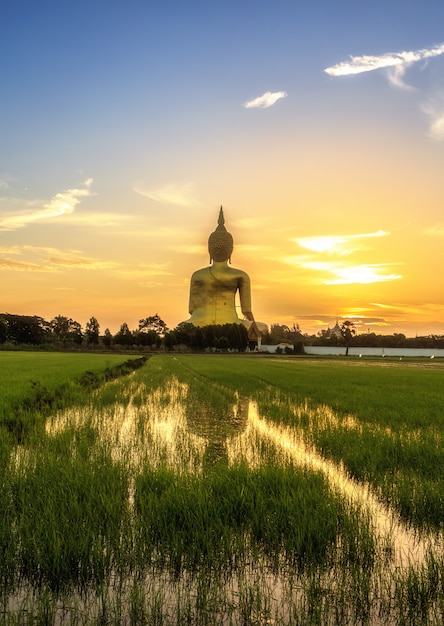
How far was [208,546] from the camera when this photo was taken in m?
3.72

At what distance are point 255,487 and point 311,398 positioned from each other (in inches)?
427

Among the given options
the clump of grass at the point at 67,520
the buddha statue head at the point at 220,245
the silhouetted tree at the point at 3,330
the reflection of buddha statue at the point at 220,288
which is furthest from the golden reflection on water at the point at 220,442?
the buddha statue head at the point at 220,245

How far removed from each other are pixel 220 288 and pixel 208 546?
95953 mm

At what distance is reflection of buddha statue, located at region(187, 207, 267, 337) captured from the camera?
98125 mm

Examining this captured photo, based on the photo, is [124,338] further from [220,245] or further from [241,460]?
[241,460]

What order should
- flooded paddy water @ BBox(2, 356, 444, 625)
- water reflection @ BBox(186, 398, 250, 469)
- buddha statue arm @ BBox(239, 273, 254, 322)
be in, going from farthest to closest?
buddha statue arm @ BBox(239, 273, 254, 322) < water reflection @ BBox(186, 398, 250, 469) < flooded paddy water @ BBox(2, 356, 444, 625)

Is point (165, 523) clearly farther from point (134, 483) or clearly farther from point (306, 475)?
point (306, 475)

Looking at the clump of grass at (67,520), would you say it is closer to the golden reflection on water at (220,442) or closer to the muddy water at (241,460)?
the muddy water at (241,460)

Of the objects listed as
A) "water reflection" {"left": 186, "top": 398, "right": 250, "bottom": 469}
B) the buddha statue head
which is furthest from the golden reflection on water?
the buddha statue head

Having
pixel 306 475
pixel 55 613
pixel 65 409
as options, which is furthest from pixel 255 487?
pixel 65 409

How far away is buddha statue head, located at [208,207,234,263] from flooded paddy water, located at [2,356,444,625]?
92.6 meters

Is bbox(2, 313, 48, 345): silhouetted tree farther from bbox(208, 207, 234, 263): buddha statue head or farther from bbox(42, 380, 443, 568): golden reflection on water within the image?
bbox(42, 380, 443, 568): golden reflection on water

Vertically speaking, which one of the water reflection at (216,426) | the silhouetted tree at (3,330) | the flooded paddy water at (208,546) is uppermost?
the silhouetted tree at (3,330)

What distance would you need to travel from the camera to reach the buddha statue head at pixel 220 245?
98250 millimetres
